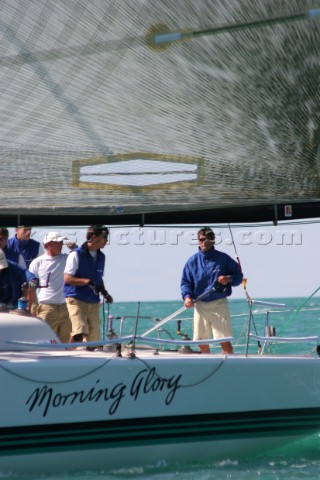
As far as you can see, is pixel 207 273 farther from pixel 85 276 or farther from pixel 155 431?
pixel 155 431

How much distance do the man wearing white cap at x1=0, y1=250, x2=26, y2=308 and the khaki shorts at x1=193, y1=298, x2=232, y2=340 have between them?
4.82 feet

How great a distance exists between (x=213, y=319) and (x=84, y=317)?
1.07m

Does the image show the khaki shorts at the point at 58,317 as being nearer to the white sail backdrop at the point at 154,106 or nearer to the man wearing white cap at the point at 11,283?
the man wearing white cap at the point at 11,283

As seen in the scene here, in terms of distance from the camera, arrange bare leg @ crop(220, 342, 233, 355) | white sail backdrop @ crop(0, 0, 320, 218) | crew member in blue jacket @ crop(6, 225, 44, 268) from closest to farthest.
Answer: white sail backdrop @ crop(0, 0, 320, 218), bare leg @ crop(220, 342, 233, 355), crew member in blue jacket @ crop(6, 225, 44, 268)

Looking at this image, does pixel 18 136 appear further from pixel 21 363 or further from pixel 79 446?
pixel 79 446

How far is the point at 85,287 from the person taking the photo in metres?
8.36

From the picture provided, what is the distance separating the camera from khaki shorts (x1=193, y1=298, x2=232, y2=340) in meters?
8.31

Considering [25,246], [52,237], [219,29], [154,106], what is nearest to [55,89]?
[154,106]

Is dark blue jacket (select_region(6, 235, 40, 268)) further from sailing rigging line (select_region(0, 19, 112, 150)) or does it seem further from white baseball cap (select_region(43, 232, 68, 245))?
sailing rigging line (select_region(0, 19, 112, 150))

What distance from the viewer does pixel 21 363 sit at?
6879mm

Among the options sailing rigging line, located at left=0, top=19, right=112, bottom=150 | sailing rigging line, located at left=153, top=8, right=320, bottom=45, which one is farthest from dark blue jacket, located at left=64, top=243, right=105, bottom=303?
sailing rigging line, located at left=153, top=8, right=320, bottom=45

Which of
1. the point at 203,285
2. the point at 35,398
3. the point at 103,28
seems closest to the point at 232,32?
the point at 103,28

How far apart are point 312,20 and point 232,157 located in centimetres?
117

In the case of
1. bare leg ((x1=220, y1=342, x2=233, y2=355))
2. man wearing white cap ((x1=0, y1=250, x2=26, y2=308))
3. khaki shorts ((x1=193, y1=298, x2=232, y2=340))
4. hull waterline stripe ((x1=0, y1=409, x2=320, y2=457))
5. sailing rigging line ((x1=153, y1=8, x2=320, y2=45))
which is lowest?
hull waterline stripe ((x1=0, y1=409, x2=320, y2=457))
